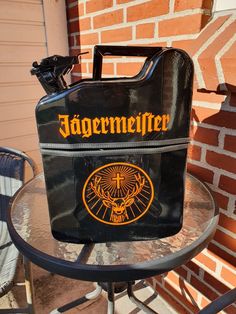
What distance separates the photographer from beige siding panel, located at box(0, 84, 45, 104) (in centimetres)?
160

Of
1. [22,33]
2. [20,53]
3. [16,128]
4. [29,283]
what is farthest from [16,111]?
[29,283]

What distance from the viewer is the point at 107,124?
0.56 metres

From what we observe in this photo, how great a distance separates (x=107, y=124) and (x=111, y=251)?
317mm

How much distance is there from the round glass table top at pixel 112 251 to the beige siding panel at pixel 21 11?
3.95 feet

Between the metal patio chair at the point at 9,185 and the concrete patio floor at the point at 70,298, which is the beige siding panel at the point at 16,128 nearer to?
the metal patio chair at the point at 9,185

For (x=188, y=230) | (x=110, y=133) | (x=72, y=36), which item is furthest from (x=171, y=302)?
(x=72, y=36)

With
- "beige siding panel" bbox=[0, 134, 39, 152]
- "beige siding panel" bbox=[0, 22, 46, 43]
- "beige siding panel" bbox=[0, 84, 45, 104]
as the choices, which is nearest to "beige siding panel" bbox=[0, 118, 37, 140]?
"beige siding panel" bbox=[0, 134, 39, 152]

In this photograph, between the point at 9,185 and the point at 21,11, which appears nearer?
the point at 9,185

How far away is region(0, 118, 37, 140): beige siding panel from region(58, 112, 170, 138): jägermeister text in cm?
124

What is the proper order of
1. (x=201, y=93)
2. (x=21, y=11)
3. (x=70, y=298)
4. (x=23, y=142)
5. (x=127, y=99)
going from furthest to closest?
(x=23, y=142)
(x=21, y=11)
(x=70, y=298)
(x=201, y=93)
(x=127, y=99)

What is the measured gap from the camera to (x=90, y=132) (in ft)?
1.83

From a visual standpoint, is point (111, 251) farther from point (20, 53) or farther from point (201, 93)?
point (20, 53)

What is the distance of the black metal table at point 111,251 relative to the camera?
0.60 meters

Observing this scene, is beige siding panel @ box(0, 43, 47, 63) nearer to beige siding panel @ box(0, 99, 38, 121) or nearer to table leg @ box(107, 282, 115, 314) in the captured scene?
beige siding panel @ box(0, 99, 38, 121)
